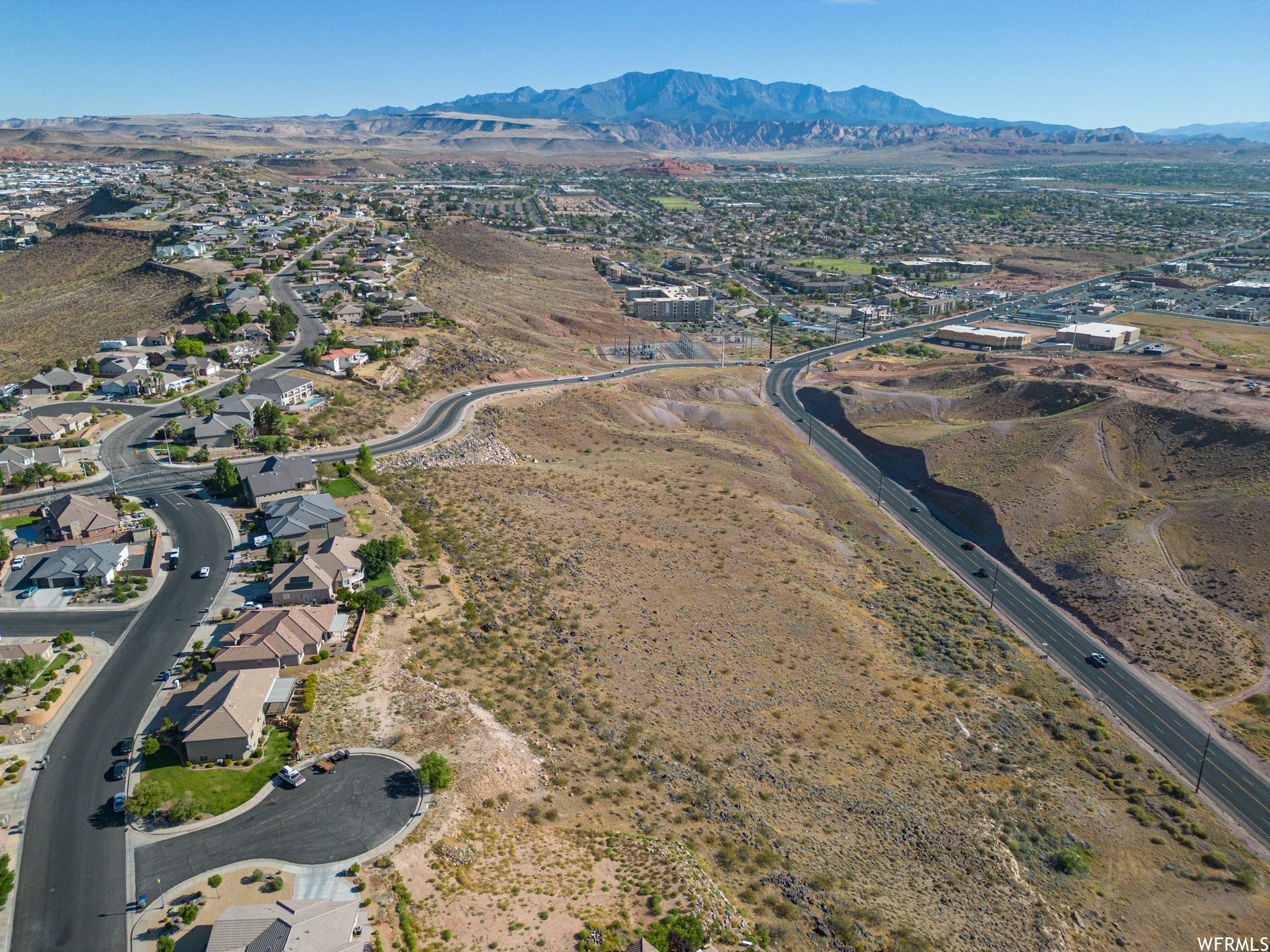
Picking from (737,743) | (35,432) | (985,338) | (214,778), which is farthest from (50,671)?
(985,338)

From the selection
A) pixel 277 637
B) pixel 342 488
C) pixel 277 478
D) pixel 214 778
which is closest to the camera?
pixel 214 778

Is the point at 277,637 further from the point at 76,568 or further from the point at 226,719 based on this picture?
the point at 76,568

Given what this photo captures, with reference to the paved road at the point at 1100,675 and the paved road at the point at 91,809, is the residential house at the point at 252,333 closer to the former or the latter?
the paved road at the point at 91,809

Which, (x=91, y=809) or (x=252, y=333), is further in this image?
(x=252, y=333)

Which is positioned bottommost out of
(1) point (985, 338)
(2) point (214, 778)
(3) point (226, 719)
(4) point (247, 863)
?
(4) point (247, 863)

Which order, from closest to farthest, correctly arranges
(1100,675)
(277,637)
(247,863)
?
(247,863) → (277,637) → (1100,675)

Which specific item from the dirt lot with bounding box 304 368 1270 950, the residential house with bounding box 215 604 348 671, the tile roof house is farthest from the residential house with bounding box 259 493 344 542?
the tile roof house

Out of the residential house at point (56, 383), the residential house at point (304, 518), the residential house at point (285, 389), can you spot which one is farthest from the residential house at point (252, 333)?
the residential house at point (304, 518)
